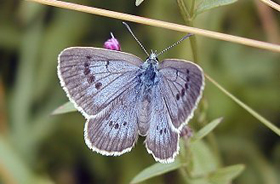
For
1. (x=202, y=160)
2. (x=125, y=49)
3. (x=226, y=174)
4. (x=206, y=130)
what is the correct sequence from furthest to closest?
(x=125, y=49), (x=202, y=160), (x=226, y=174), (x=206, y=130)

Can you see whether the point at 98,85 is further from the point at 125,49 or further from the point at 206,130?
the point at 125,49

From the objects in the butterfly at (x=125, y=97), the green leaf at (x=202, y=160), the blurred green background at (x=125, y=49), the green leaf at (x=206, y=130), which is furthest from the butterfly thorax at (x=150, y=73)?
the blurred green background at (x=125, y=49)

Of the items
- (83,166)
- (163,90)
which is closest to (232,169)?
(163,90)

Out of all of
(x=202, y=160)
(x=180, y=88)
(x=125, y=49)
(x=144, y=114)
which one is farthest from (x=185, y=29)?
(x=125, y=49)

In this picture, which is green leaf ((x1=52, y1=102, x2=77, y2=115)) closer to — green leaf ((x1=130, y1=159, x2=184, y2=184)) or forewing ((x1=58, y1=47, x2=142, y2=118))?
forewing ((x1=58, y1=47, x2=142, y2=118))

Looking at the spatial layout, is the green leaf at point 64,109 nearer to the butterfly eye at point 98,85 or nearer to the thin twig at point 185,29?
the butterfly eye at point 98,85
